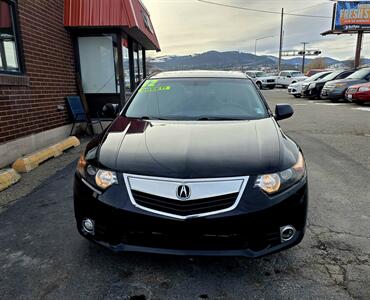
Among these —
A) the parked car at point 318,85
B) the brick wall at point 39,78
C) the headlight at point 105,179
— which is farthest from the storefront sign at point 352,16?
the headlight at point 105,179

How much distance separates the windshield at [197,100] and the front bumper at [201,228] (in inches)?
51.4

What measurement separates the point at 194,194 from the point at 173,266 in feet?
2.55

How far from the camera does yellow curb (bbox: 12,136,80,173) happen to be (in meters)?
5.07

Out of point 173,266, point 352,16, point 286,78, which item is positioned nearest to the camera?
point 173,266

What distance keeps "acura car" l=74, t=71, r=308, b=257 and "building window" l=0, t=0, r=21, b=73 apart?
4042mm

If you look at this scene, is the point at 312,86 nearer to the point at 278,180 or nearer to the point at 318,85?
the point at 318,85

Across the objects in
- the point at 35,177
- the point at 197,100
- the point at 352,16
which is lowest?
the point at 35,177

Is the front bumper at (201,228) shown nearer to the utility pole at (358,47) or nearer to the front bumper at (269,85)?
the front bumper at (269,85)

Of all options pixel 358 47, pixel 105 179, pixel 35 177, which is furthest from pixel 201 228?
pixel 358 47

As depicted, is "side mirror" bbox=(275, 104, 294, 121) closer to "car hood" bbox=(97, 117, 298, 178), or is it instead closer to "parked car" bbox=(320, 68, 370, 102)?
"car hood" bbox=(97, 117, 298, 178)

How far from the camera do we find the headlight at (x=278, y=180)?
7.14 ft

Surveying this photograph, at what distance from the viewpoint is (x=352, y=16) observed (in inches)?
1164

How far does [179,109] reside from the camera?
348 centimetres

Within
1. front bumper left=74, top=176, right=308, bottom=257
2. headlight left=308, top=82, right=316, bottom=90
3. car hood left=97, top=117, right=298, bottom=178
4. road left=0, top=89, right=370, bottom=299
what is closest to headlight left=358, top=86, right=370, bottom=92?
headlight left=308, top=82, right=316, bottom=90
